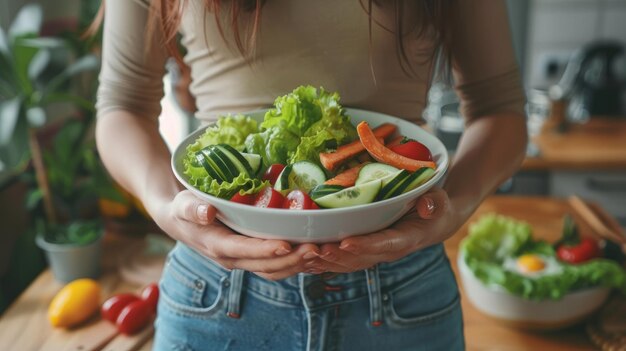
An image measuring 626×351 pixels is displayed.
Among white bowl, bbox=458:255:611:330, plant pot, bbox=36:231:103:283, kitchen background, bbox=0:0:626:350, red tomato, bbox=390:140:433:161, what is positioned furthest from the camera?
kitchen background, bbox=0:0:626:350

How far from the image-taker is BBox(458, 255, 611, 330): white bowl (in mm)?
1151

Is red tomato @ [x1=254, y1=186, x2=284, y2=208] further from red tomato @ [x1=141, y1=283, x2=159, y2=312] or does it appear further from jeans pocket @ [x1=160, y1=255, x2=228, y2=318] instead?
red tomato @ [x1=141, y1=283, x2=159, y2=312]

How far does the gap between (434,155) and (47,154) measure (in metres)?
1.19

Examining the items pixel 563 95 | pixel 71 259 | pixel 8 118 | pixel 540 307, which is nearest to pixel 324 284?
pixel 540 307

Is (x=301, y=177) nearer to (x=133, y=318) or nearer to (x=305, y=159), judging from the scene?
(x=305, y=159)

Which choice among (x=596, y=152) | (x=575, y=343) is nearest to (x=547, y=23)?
(x=596, y=152)

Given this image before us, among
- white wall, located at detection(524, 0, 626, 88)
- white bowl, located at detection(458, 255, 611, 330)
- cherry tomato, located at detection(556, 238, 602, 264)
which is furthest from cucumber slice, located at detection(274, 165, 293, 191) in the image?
white wall, located at detection(524, 0, 626, 88)

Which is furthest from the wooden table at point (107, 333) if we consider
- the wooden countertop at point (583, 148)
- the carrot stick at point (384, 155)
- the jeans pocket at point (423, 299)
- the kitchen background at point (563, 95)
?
the wooden countertop at point (583, 148)

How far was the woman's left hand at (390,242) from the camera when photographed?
575 mm

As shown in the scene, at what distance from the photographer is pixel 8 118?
146cm

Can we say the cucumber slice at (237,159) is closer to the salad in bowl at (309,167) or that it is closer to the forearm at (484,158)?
the salad in bowl at (309,167)

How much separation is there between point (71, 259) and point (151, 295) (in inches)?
10.6

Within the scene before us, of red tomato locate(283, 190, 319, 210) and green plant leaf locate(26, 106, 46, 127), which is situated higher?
red tomato locate(283, 190, 319, 210)

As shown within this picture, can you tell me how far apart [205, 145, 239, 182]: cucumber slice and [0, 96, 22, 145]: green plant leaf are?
3.34 feet
